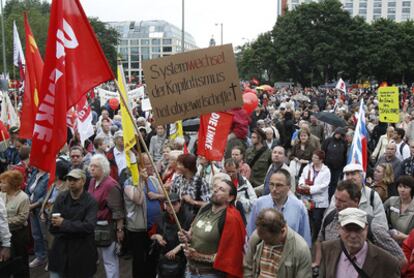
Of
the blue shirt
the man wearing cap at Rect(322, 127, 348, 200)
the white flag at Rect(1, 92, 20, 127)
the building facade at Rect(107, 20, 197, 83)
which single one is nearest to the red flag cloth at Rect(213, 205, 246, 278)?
the blue shirt

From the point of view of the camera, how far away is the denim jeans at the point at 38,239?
22.4 ft

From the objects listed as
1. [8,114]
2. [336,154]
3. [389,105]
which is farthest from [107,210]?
[389,105]

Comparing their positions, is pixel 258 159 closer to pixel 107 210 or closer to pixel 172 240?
pixel 107 210

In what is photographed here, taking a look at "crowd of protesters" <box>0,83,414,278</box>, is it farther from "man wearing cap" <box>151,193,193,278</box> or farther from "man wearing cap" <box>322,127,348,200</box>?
"man wearing cap" <box>322,127,348,200</box>

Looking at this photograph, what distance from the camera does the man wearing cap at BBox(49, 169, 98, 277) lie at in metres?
4.74

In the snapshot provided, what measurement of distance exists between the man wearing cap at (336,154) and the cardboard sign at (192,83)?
4132mm

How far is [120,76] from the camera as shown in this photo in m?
5.61

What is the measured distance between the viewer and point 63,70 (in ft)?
14.6

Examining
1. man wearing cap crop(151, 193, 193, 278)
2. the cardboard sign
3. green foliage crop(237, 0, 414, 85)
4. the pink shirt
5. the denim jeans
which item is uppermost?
green foliage crop(237, 0, 414, 85)

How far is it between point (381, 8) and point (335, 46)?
74.1 m

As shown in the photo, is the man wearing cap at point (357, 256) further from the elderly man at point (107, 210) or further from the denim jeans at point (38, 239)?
the denim jeans at point (38, 239)

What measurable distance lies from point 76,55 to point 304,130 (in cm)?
513

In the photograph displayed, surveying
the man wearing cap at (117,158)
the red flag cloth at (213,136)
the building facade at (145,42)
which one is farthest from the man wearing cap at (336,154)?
the building facade at (145,42)

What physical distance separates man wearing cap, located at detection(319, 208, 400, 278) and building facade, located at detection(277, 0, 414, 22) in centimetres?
12394
